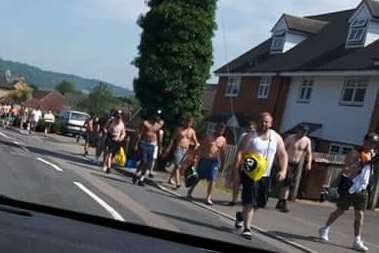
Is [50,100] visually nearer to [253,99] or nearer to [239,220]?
[253,99]

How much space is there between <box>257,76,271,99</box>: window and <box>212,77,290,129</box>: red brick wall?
248 millimetres

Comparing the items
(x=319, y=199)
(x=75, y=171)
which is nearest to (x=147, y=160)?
(x=75, y=171)

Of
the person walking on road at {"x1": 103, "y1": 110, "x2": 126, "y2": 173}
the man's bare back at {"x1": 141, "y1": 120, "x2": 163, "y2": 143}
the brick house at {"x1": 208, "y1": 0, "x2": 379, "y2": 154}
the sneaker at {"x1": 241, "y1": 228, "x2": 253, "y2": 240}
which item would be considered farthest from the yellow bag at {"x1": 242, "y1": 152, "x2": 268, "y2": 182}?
the brick house at {"x1": 208, "y1": 0, "x2": 379, "y2": 154}

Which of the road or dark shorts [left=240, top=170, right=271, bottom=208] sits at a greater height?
dark shorts [left=240, top=170, right=271, bottom=208]

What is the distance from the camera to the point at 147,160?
17.7 metres

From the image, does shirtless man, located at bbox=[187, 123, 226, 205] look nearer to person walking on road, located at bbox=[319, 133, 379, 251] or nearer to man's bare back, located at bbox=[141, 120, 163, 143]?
man's bare back, located at bbox=[141, 120, 163, 143]

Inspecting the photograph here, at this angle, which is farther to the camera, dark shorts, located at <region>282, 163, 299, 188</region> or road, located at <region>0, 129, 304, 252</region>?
dark shorts, located at <region>282, 163, 299, 188</region>

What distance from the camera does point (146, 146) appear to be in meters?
17.9

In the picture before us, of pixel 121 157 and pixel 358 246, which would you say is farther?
pixel 121 157

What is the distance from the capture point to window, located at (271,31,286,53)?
134 feet

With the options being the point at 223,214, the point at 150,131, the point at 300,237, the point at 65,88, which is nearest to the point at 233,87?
the point at 150,131

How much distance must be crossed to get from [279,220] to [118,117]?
768cm

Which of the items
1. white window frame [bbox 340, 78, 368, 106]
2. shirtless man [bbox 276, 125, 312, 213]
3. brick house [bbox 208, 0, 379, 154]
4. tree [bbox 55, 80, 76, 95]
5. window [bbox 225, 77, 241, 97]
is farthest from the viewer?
tree [bbox 55, 80, 76, 95]

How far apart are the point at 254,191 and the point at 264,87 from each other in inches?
1131
